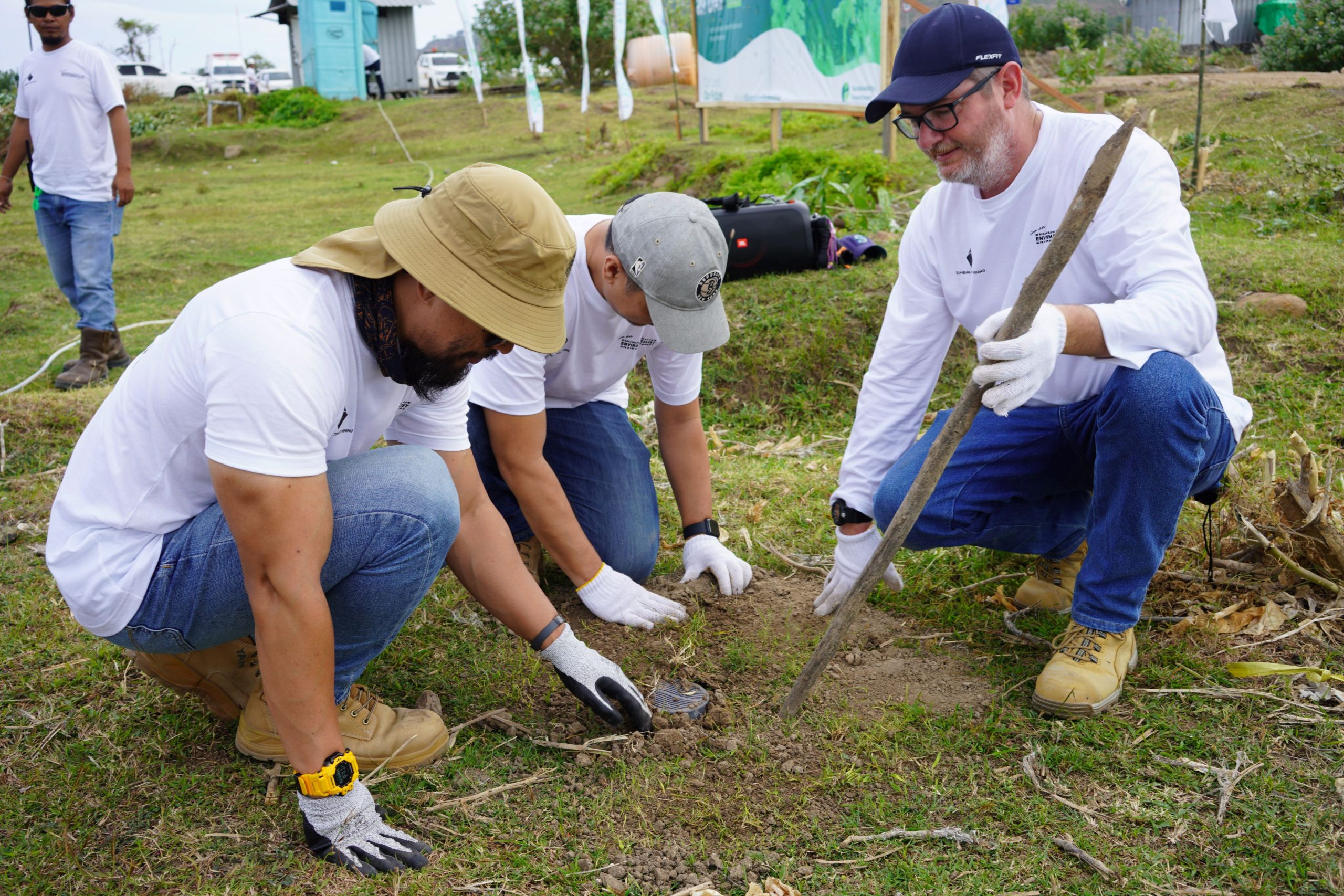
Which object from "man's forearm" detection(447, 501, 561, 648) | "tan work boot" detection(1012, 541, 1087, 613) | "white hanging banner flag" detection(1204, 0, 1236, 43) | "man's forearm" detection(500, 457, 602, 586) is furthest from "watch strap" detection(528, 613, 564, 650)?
"white hanging banner flag" detection(1204, 0, 1236, 43)

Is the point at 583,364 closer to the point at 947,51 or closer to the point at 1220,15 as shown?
the point at 947,51

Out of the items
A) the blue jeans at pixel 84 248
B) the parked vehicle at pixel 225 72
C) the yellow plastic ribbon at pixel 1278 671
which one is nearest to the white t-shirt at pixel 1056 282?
the yellow plastic ribbon at pixel 1278 671

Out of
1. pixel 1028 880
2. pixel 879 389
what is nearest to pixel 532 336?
pixel 879 389

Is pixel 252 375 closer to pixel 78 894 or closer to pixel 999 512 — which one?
pixel 78 894

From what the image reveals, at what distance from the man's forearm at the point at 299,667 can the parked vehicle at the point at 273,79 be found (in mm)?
34105

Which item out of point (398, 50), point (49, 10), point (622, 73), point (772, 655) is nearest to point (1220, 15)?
point (772, 655)

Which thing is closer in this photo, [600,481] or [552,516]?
[552,516]

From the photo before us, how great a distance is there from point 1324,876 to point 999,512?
1094 mm

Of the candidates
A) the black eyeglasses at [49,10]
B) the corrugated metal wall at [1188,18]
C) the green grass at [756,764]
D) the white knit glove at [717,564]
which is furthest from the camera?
the corrugated metal wall at [1188,18]

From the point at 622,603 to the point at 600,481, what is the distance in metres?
0.53

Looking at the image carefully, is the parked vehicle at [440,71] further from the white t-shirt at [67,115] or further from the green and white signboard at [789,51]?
the white t-shirt at [67,115]

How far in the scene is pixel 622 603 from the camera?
2.82 metres

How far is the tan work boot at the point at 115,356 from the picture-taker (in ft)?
17.6

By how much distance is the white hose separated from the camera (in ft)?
16.7
